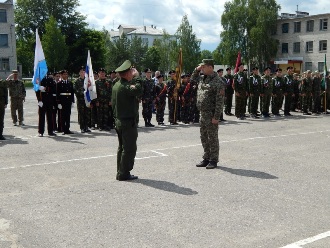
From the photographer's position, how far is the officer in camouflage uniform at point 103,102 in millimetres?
13695

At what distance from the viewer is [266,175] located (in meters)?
7.52

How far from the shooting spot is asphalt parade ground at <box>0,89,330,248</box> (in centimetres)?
473

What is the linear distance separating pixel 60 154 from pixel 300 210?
593 cm

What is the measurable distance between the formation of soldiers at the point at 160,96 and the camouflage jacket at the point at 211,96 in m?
3.58

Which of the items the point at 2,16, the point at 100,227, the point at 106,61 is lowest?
the point at 100,227

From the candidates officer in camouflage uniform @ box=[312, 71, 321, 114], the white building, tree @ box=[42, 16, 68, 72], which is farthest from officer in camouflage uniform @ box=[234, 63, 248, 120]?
tree @ box=[42, 16, 68, 72]

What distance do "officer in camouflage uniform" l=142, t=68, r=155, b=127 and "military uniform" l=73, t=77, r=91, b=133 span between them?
207 cm

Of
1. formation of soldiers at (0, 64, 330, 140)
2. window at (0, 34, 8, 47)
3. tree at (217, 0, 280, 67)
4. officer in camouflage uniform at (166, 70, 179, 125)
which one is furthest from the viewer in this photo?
tree at (217, 0, 280, 67)

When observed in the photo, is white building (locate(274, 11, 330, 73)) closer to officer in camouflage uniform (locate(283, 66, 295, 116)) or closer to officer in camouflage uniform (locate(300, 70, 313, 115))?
officer in camouflage uniform (locate(300, 70, 313, 115))

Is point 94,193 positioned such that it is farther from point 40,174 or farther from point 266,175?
point 266,175

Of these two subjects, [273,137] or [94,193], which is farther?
[273,137]

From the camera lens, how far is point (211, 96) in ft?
26.7

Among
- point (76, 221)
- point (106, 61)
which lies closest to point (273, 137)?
point (76, 221)

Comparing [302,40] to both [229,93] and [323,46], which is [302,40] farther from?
[229,93]
